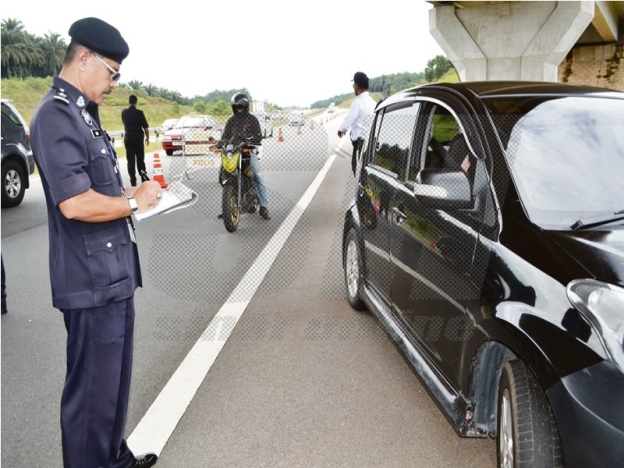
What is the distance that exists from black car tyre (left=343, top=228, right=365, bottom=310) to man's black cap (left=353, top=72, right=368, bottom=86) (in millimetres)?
5506

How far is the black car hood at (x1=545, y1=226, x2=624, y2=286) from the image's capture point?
86.9 inches

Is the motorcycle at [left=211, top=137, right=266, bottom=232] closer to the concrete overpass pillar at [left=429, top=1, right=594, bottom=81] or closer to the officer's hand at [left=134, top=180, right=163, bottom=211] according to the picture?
the officer's hand at [left=134, top=180, right=163, bottom=211]

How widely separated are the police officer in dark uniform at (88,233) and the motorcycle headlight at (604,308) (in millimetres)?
1660

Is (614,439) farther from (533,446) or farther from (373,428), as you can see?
(373,428)

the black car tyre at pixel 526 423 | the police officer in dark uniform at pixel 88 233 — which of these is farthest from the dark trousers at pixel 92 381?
the black car tyre at pixel 526 423

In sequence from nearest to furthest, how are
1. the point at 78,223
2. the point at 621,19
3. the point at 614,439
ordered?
the point at 614,439 < the point at 78,223 < the point at 621,19

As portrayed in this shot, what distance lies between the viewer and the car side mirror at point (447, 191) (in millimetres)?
2924

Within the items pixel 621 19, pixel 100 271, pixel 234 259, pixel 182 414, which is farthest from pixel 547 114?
pixel 621 19

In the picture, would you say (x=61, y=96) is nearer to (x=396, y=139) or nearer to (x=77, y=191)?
(x=77, y=191)

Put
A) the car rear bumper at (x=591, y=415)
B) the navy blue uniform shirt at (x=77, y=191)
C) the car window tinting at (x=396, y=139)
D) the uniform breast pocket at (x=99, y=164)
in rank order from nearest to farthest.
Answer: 1. the car rear bumper at (x=591, y=415)
2. the navy blue uniform shirt at (x=77, y=191)
3. the uniform breast pocket at (x=99, y=164)
4. the car window tinting at (x=396, y=139)

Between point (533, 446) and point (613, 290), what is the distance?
65 cm

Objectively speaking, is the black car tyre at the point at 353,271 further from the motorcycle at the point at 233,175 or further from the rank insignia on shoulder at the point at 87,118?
the motorcycle at the point at 233,175

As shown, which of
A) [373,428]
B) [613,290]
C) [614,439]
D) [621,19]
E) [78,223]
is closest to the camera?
[614,439]

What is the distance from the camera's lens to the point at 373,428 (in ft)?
11.2
